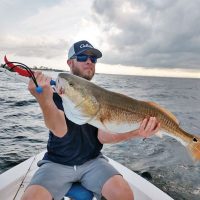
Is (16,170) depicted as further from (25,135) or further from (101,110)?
(25,135)

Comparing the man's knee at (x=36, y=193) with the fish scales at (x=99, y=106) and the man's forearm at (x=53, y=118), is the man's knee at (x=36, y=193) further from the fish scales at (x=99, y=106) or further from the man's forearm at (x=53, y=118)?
the fish scales at (x=99, y=106)

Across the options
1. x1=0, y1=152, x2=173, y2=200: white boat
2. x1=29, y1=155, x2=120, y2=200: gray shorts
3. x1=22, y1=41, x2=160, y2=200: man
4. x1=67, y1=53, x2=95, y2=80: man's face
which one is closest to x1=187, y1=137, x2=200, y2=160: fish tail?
x1=22, y1=41, x2=160, y2=200: man

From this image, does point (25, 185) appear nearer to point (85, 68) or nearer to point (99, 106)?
point (85, 68)

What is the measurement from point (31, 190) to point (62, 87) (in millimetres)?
1336

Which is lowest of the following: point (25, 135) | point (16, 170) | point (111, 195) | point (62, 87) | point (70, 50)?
point (25, 135)

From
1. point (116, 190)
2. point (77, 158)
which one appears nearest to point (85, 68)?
point (77, 158)

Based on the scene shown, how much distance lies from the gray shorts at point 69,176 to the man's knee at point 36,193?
7 cm

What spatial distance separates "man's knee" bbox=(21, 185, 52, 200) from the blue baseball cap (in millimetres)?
1795

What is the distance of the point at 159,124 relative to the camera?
3375mm

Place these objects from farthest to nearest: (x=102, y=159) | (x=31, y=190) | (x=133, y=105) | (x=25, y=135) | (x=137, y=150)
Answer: (x=25, y=135)
(x=137, y=150)
(x=102, y=159)
(x=31, y=190)
(x=133, y=105)

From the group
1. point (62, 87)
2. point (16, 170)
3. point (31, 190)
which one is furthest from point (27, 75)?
point (16, 170)

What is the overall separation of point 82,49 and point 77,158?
4.77ft

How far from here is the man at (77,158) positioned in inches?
143

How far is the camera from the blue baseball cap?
4168mm
